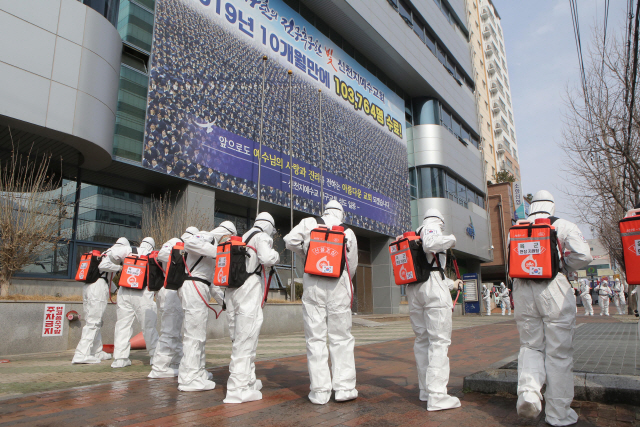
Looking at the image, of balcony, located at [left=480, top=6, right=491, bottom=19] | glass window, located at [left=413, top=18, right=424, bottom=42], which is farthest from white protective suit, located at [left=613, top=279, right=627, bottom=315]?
balcony, located at [left=480, top=6, right=491, bottom=19]

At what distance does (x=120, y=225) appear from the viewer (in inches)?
630

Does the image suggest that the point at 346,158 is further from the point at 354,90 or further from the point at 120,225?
the point at 120,225

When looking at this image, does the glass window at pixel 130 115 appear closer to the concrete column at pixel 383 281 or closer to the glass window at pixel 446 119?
the concrete column at pixel 383 281

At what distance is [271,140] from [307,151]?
273cm

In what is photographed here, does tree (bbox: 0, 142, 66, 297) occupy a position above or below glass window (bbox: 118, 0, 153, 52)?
below

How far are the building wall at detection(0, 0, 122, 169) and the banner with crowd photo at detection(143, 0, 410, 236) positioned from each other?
1.81 metres

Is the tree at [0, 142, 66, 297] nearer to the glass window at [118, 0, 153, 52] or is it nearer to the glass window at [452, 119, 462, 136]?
the glass window at [118, 0, 153, 52]

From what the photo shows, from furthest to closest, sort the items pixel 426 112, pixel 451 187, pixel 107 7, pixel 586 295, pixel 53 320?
pixel 451 187
pixel 426 112
pixel 586 295
pixel 107 7
pixel 53 320

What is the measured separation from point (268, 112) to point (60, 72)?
921cm

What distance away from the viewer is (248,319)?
16.0 feet

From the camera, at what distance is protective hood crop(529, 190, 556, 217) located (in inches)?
170

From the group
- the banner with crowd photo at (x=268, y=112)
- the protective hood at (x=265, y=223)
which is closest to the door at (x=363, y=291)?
the banner with crowd photo at (x=268, y=112)

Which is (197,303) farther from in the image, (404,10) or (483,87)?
(483,87)

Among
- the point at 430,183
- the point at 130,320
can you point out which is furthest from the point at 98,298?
the point at 430,183
